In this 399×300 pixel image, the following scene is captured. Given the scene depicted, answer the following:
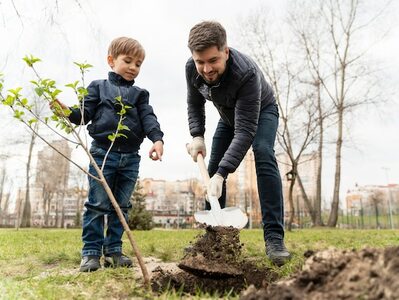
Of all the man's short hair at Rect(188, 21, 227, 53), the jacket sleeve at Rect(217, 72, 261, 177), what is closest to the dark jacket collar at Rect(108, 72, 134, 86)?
the man's short hair at Rect(188, 21, 227, 53)

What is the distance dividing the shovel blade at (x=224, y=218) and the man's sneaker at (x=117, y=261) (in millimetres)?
573

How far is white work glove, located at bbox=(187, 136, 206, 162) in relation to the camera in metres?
3.10

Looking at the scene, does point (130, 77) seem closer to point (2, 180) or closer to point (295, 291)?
point (295, 291)

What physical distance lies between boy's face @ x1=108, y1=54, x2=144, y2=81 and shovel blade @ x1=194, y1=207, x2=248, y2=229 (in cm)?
123

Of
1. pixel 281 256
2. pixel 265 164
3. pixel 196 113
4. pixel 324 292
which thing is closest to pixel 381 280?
pixel 324 292

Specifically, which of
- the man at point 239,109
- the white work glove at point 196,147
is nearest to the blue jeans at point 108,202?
the white work glove at point 196,147

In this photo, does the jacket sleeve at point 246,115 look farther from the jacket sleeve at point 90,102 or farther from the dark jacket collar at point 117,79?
the jacket sleeve at point 90,102

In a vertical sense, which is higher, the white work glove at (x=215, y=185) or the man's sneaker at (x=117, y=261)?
the white work glove at (x=215, y=185)

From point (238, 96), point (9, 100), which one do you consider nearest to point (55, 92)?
point (9, 100)

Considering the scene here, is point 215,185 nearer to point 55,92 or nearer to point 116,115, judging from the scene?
point 116,115

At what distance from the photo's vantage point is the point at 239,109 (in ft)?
9.07

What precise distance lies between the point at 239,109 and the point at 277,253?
1.05 metres

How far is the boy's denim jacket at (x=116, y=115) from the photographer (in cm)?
295

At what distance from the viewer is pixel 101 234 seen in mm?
2842
